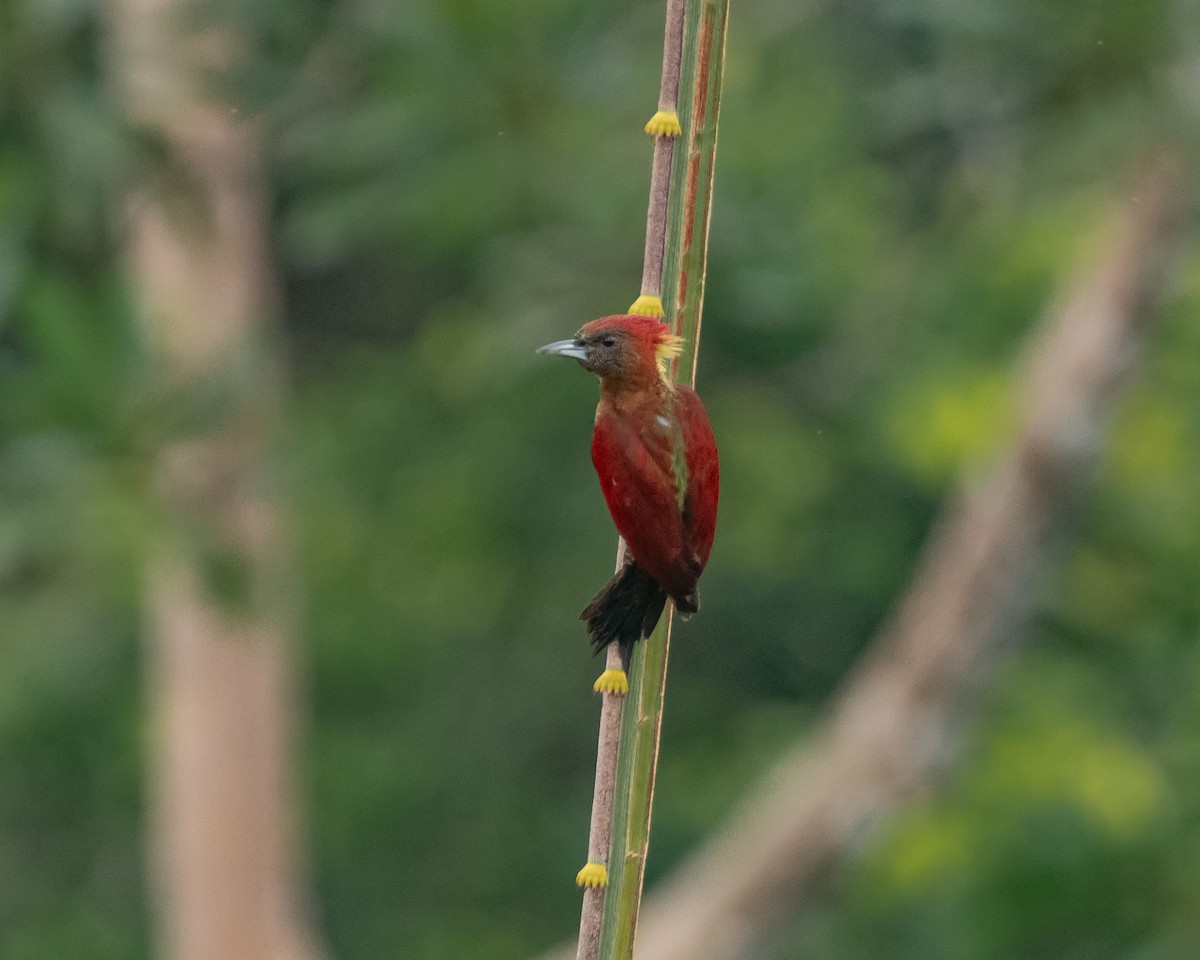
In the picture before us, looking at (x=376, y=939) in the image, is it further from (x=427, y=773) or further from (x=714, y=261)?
(x=714, y=261)

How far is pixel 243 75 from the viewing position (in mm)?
4148

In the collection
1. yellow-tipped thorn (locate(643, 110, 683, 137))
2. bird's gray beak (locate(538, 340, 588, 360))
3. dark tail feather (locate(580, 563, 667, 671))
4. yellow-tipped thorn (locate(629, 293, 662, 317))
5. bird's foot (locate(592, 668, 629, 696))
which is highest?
yellow-tipped thorn (locate(643, 110, 683, 137))

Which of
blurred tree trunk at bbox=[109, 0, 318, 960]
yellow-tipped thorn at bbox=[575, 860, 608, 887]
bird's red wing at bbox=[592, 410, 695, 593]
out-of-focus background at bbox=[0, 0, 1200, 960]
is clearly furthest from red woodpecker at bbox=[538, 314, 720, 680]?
blurred tree trunk at bbox=[109, 0, 318, 960]

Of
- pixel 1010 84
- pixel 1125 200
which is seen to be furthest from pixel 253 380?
pixel 1125 200

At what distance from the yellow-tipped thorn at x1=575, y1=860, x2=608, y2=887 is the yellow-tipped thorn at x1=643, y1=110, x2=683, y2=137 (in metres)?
0.35

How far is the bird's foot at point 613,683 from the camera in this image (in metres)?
0.92

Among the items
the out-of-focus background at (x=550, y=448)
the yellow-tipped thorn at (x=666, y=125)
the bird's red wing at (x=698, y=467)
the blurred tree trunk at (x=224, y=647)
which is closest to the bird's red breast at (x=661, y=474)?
the bird's red wing at (x=698, y=467)

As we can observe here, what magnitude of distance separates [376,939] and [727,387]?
3871 mm

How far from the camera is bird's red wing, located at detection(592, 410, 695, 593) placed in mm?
963

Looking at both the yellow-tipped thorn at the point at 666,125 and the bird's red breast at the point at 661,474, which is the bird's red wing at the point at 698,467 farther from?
the yellow-tipped thorn at the point at 666,125

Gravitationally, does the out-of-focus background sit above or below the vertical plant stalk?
above

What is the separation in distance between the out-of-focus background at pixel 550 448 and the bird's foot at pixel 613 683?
231 cm

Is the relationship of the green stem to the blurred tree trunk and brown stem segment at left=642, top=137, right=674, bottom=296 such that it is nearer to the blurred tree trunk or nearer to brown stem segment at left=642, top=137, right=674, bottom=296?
brown stem segment at left=642, top=137, right=674, bottom=296

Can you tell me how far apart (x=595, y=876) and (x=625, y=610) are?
5.4 inches
